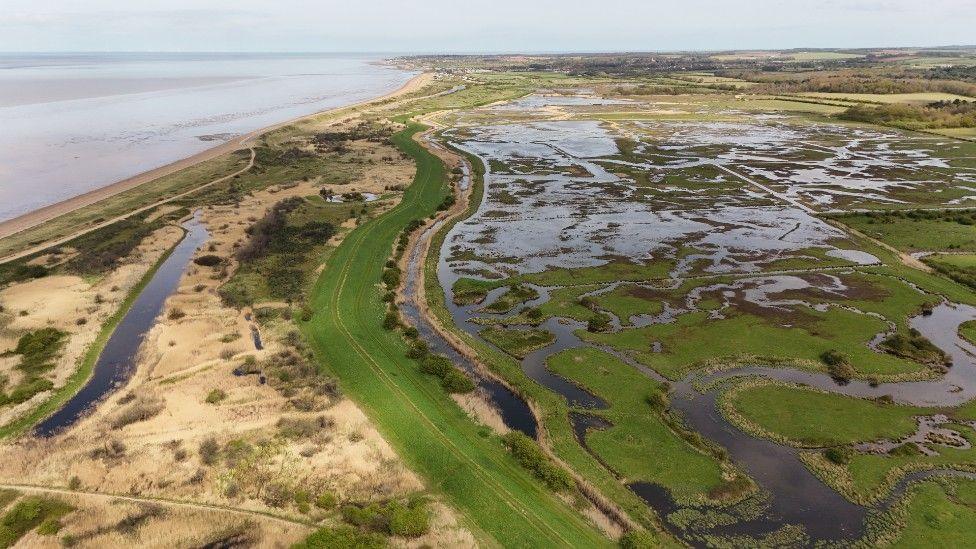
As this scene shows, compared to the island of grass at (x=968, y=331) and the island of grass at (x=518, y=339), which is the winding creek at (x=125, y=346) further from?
the island of grass at (x=968, y=331)

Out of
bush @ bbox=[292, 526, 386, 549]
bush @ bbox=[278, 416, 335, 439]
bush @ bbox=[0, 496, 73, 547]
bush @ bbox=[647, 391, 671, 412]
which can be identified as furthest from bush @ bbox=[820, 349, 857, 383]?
bush @ bbox=[0, 496, 73, 547]

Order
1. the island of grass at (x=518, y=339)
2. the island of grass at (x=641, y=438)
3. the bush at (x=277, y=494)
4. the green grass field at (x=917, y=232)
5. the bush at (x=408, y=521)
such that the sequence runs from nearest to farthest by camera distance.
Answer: the bush at (x=408, y=521) < the bush at (x=277, y=494) < the island of grass at (x=641, y=438) < the island of grass at (x=518, y=339) < the green grass field at (x=917, y=232)

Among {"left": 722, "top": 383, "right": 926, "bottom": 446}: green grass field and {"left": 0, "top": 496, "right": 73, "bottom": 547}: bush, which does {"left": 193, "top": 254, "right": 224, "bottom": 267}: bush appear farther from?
{"left": 722, "top": 383, "right": 926, "bottom": 446}: green grass field

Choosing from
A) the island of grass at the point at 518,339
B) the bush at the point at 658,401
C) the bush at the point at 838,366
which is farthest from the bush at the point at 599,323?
the bush at the point at 838,366

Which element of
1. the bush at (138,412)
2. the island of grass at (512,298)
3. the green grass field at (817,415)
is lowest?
the bush at (138,412)

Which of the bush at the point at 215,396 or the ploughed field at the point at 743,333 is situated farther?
the bush at the point at 215,396

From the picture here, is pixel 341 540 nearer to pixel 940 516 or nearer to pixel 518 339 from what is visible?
pixel 518 339

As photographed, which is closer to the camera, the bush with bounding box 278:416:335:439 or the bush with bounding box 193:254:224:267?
the bush with bounding box 278:416:335:439
